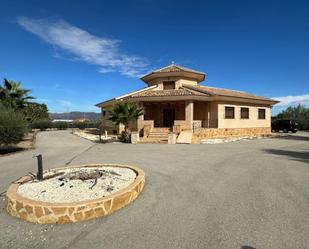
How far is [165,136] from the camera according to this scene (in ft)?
66.8

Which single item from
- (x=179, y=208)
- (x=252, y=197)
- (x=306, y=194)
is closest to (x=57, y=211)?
(x=179, y=208)

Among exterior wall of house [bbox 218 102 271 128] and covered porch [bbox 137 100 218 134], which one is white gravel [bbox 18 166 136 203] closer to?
covered porch [bbox 137 100 218 134]

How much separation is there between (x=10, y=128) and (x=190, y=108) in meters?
14.0

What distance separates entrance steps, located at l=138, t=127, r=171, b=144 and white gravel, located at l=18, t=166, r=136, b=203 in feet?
37.9

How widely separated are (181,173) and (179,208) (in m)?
3.00

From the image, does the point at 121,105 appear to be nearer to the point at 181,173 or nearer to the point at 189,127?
the point at 189,127

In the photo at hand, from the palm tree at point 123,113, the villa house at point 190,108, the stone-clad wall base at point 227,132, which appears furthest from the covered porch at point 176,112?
the palm tree at point 123,113

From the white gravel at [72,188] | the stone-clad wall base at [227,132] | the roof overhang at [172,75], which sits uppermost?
the roof overhang at [172,75]

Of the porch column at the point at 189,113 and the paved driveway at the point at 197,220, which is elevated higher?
the porch column at the point at 189,113

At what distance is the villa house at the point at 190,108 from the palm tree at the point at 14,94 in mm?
9383

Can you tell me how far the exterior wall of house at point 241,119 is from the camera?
23808mm

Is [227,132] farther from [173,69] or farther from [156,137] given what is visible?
[173,69]

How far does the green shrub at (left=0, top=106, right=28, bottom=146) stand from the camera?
1436 centimetres

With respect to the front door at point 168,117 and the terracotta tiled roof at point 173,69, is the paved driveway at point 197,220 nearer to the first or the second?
the front door at point 168,117
